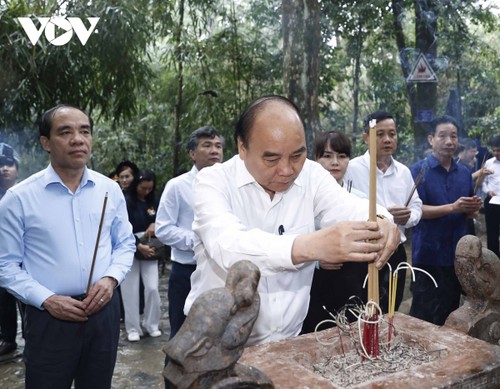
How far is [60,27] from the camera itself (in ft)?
17.5

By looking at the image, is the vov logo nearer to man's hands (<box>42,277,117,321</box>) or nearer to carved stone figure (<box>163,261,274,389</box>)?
man's hands (<box>42,277,117,321</box>)

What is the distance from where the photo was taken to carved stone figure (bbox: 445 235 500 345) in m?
2.16

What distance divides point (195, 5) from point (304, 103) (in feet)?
8.03

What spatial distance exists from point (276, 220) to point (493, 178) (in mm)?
4975

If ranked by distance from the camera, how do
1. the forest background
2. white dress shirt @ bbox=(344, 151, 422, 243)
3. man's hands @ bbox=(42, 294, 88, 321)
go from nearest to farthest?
man's hands @ bbox=(42, 294, 88, 321), white dress shirt @ bbox=(344, 151, 422, 243), the forest background

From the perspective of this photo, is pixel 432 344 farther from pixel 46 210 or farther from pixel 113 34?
pixel 113 34

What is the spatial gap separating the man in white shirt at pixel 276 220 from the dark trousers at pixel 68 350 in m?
0.67

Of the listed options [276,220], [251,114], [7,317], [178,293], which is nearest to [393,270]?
[178,293]

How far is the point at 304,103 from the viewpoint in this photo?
585cm

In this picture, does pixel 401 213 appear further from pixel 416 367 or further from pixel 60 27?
pixel 60 27

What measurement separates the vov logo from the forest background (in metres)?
0.07

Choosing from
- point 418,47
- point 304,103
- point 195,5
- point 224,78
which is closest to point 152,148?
point 224,78

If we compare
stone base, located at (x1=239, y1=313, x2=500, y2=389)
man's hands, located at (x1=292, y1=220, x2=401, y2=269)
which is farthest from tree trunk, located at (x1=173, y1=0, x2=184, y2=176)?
man's hands, located at (x1=292, y1=220, x2=401, y2=269)

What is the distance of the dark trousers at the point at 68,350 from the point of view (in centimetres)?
232
